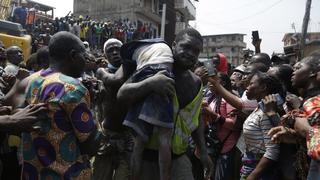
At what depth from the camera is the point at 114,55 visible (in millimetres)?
3947

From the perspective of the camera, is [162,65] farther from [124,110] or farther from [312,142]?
[312,142]

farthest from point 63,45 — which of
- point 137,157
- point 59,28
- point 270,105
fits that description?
point 59,28

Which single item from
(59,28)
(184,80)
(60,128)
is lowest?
(60,128)

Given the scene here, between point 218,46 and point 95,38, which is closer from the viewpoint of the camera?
point 95,38

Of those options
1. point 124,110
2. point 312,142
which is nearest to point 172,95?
point 124,110

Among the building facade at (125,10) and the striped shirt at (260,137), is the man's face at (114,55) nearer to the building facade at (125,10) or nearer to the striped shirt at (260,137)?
the striped shirt at (260,137)

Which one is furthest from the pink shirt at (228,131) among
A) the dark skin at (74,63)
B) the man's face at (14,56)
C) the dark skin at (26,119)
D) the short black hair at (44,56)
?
the man's face at (14,56)

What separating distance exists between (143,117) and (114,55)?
146cm

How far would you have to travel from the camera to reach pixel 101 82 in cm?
364

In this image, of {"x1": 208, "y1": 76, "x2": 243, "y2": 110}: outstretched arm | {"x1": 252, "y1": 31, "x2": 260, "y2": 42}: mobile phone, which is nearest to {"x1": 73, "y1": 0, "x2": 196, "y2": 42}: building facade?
{"x1": 252, "y1": 31, "x2": 260, "y2": 42}: mobile phone

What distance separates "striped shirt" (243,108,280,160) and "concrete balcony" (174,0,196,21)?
4456 cm

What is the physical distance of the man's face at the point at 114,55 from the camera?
3.90 meters

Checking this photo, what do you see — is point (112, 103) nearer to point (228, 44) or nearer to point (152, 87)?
point (152, 87)

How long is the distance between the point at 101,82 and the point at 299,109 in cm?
175
